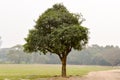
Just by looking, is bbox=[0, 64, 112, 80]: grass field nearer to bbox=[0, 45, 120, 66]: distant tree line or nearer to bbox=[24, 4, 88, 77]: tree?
bbox=[24, 4, 88, 77]: tree

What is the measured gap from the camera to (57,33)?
3531cm

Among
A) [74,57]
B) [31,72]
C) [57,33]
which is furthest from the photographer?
[74,57]

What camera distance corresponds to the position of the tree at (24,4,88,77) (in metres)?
35.0

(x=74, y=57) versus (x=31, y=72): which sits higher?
(x=74, y=57)

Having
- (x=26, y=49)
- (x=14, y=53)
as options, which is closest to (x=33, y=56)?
(x=14, y=53)

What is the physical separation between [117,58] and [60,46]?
8983 centimetres

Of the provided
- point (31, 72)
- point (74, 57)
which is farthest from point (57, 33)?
point (74, 57)

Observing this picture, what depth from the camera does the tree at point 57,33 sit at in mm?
35031

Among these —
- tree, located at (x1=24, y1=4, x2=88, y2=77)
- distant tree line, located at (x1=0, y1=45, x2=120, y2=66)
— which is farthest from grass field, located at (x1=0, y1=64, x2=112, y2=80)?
distant tree line, located at (x1=0, y1=45, x2=120, y2=66)

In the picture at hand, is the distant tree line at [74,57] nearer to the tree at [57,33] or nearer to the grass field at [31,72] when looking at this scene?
the grass field at [31,72]

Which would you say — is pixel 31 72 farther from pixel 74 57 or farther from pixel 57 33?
pixel 74 57

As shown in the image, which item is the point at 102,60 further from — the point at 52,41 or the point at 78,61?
the point at 52,41

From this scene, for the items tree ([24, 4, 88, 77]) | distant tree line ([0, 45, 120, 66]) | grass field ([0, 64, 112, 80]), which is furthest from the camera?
distant tree line ([0, 45, 120, 66])

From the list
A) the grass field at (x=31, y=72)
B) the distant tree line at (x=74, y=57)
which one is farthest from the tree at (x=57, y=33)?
the distant tree line at (x=74, y=57)
